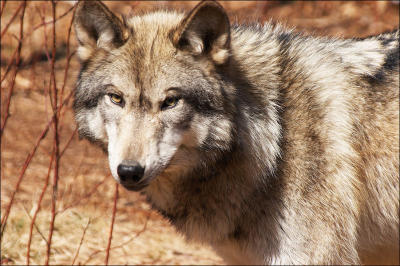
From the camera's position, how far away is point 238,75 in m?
3.28

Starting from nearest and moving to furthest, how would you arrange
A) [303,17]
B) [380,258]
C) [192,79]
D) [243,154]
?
[192,79]
[243,154]
[380,258]
[303,17]

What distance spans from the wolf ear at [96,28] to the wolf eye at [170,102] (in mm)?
479

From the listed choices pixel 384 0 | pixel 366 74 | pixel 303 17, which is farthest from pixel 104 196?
pixel 384 0

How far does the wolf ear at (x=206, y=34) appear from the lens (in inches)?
116

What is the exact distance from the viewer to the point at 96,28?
316cm

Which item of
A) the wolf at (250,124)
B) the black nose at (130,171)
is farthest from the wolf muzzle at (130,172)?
the wolf at (250,124)

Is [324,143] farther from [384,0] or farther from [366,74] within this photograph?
[384,0]

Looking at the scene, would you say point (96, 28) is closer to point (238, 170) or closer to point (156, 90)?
point (156, 90)

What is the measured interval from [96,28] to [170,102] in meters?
0.63

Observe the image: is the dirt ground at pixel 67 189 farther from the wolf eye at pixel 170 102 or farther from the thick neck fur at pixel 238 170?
the wolf eye at pixel 170 102

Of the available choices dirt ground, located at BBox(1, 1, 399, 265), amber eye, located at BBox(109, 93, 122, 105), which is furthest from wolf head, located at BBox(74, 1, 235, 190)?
dirt ground, located at BBox(1, 1, 399, 265)

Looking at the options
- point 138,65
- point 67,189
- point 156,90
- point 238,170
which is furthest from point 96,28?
point 67,189

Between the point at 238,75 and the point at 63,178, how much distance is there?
373 centimetres

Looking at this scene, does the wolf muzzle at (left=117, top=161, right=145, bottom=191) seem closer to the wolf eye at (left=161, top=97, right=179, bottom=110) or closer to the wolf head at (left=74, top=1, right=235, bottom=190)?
the wolf head at (left=74, top=1, right=235, bottom=190)
